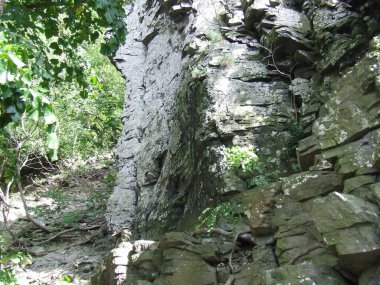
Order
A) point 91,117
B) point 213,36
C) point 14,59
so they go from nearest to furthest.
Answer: point 14,59 → point 213,36 → point 91,117

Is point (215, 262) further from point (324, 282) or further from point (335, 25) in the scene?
point (335, 25)

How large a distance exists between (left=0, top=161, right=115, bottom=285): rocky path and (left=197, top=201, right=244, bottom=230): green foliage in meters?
2.46

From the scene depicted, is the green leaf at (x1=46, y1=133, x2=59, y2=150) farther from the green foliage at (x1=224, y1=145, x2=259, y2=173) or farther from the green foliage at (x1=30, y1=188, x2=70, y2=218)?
the green foliage at (x1=30, y1=188, x2=70, y2=218)

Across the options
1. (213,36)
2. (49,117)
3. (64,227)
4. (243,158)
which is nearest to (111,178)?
(64,227)

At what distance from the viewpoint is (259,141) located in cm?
661

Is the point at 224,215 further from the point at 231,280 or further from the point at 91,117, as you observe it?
the point at 91,117

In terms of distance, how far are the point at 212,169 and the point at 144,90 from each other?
18.7 ft

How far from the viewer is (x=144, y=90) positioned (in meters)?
11.8

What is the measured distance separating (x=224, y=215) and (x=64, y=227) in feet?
21.7

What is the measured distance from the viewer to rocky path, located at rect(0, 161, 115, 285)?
855 centimetres

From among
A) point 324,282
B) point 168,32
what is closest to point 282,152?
point 324,282

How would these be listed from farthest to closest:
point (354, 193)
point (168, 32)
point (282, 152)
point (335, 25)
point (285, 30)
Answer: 1. point (168, 32)
2. point (285, 30)
3. point (335, 25)
4. point (282, 152)
5. point (354, 193)

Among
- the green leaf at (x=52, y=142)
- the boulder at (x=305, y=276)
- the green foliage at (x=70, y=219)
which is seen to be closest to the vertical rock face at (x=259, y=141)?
the boulder at (x=305, y=276)

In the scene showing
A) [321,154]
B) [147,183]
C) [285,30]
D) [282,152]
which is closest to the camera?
[321,154]
